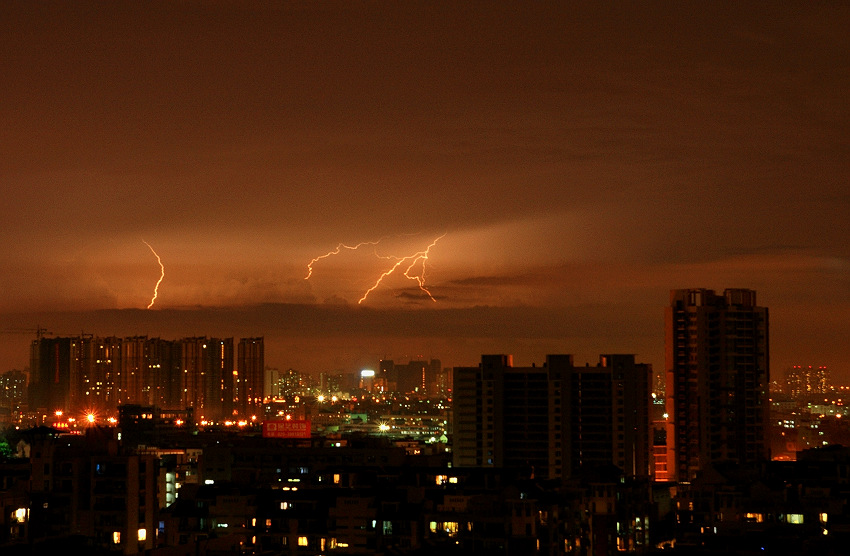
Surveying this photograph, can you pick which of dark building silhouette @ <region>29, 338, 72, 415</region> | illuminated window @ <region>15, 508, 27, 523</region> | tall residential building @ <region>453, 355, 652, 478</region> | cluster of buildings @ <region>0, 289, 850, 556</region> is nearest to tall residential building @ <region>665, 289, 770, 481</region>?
cluster of buildings @ <region>0, 289, 850, 556</region>

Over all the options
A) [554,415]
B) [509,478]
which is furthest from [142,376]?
[509,478]

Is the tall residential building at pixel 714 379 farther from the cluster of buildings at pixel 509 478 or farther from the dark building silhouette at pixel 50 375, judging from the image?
the dark building silhouette at pixel 50 375

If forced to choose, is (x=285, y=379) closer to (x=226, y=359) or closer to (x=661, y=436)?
(x=226, y=359)

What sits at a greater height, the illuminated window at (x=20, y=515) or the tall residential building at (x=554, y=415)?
the tall residential building at (x=554, y=415)

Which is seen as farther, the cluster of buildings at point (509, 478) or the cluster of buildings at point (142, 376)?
the cluster of buildings at point (142, 376)

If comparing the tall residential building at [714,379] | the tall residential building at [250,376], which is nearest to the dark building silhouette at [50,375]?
the tall residential building at [250,376]

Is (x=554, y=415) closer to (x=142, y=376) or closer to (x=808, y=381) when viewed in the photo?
(x=142, y=376)

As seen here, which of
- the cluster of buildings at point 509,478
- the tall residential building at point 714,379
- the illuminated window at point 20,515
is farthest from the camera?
the tall residential building at point 714,379
